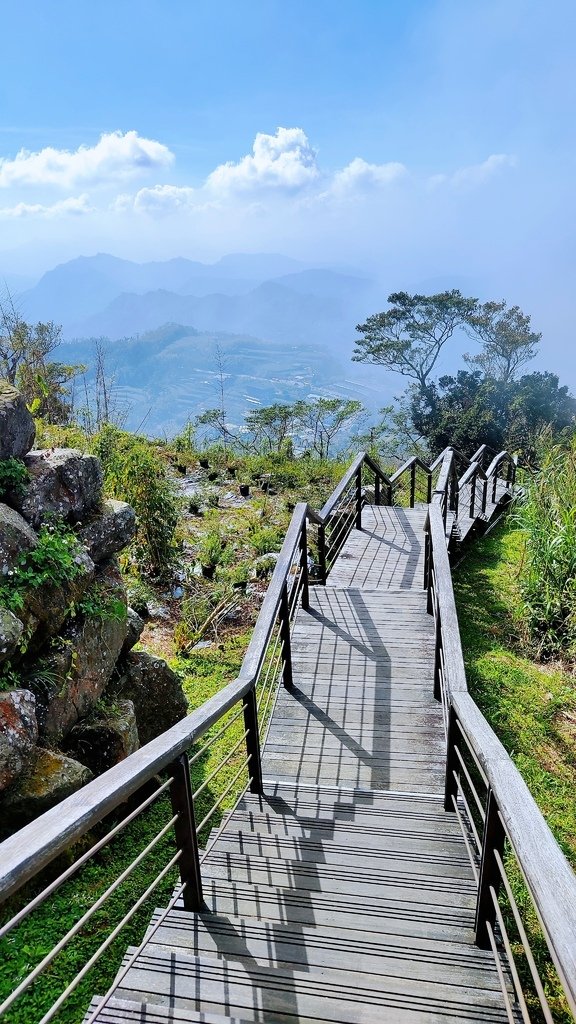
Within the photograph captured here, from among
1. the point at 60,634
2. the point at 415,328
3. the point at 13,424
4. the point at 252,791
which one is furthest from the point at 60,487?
the point at 415,328

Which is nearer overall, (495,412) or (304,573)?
(304,573)

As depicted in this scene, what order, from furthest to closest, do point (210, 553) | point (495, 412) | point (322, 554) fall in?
1. point (495, 412)
2. point (210, 553)
3. point (322, 554)

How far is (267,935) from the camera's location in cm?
207

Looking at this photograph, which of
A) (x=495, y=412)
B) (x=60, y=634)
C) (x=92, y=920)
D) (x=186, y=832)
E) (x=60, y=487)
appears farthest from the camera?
(x=495, y=412)

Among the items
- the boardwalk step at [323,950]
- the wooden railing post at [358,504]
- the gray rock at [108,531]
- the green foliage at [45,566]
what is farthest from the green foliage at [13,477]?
the wooden railing post at [358,504]

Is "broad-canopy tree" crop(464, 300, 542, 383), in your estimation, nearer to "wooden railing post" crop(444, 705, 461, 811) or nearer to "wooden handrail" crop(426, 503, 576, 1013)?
"wooden railing post" crop(444, 705, 461, 811)

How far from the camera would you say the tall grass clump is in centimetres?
599

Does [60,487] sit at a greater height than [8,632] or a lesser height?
greater

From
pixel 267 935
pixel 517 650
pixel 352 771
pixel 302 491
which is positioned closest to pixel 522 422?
pixel 302 491

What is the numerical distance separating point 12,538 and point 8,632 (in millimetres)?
524

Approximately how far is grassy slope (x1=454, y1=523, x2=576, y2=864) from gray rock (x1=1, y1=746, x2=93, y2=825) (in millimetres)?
2835

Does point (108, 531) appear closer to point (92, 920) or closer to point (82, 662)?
point (82, 662)

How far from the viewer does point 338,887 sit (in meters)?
2.42

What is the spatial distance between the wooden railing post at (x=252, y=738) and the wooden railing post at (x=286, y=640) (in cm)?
108
